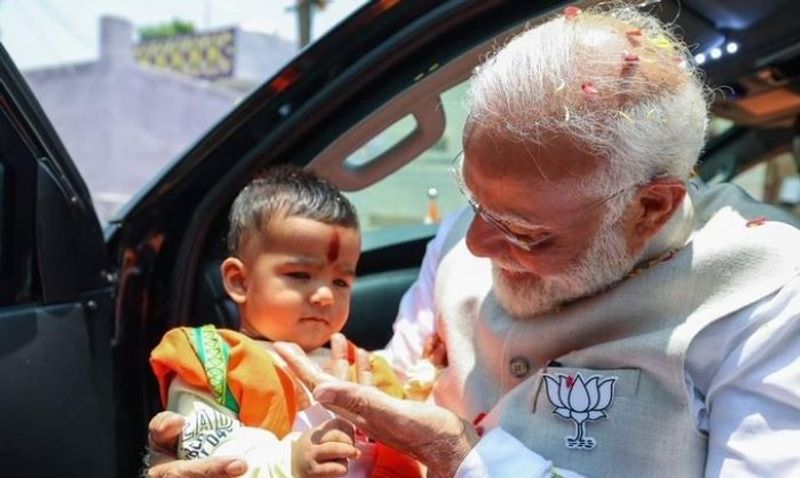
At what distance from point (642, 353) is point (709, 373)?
0.39 feet

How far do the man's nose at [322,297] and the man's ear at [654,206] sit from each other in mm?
621

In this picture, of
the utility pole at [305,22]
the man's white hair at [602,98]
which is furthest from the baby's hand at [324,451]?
the utility pole at [305,22]

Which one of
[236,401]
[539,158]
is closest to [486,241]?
[539,158]

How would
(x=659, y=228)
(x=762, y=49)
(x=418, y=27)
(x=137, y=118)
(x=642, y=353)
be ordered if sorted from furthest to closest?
1. (x=137, y=118)
2. (x=762, y=49)
3. (x=418, y=27)
4. (x=659, y=228)
5. (x=642, y=353)

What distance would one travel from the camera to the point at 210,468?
1451 mm

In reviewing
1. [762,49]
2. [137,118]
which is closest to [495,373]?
[762,49]

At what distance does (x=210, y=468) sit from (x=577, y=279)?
28.9 inches

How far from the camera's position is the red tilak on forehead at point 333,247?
71.7 inches

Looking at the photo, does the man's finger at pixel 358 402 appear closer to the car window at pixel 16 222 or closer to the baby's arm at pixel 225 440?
the baby's arm at pixel 225 440

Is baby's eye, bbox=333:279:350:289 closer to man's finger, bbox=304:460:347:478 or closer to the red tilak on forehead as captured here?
the red tilak on forehead

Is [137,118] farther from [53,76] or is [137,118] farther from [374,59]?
→ [374,59]

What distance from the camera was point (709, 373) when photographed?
1.47m

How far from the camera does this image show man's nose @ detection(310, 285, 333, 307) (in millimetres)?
1785

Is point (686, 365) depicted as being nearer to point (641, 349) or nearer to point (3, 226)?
point (641, 349)
